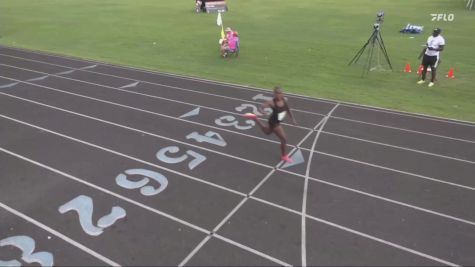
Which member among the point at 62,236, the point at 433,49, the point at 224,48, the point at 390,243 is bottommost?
the point at 390,243

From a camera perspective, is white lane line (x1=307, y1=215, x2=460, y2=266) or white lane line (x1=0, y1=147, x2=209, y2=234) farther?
white lane line (x1=0, y1=147, x2=209, y2=234)

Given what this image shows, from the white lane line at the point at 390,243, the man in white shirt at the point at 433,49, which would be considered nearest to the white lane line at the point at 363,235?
the white lane line at the point at 390,243

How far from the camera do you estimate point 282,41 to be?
881 inches

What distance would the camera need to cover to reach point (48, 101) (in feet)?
46.2

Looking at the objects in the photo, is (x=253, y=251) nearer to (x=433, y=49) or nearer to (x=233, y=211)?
(x=233, y=211)

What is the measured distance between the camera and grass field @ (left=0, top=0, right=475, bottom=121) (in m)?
15.1

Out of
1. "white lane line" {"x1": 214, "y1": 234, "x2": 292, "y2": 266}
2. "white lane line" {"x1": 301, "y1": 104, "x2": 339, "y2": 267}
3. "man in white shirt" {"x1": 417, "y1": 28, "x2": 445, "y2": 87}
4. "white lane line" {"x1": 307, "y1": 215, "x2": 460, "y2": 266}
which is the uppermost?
"man in white shirt" {"x1": 417, "y1": 28, "x2": 445, "y2": 87}

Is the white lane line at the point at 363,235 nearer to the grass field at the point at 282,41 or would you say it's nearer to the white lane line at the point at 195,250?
the white lane line at the point at 195,250

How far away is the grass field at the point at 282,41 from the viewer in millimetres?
15086

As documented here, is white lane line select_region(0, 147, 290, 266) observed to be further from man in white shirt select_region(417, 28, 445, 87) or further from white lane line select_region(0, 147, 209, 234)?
man in white shirt select_region(417, 28, 445, 87)

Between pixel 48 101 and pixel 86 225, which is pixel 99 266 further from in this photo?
pixel 48 101

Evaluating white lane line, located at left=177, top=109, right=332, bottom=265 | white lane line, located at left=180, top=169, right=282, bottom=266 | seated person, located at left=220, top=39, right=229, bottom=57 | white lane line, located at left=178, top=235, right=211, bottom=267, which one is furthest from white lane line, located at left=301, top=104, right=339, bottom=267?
seated person, located at left=220, top=39, right=229, bottom=57

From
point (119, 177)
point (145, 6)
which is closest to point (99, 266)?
point (119, 177)

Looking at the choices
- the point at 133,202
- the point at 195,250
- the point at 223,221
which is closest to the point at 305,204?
the point at 223,221
